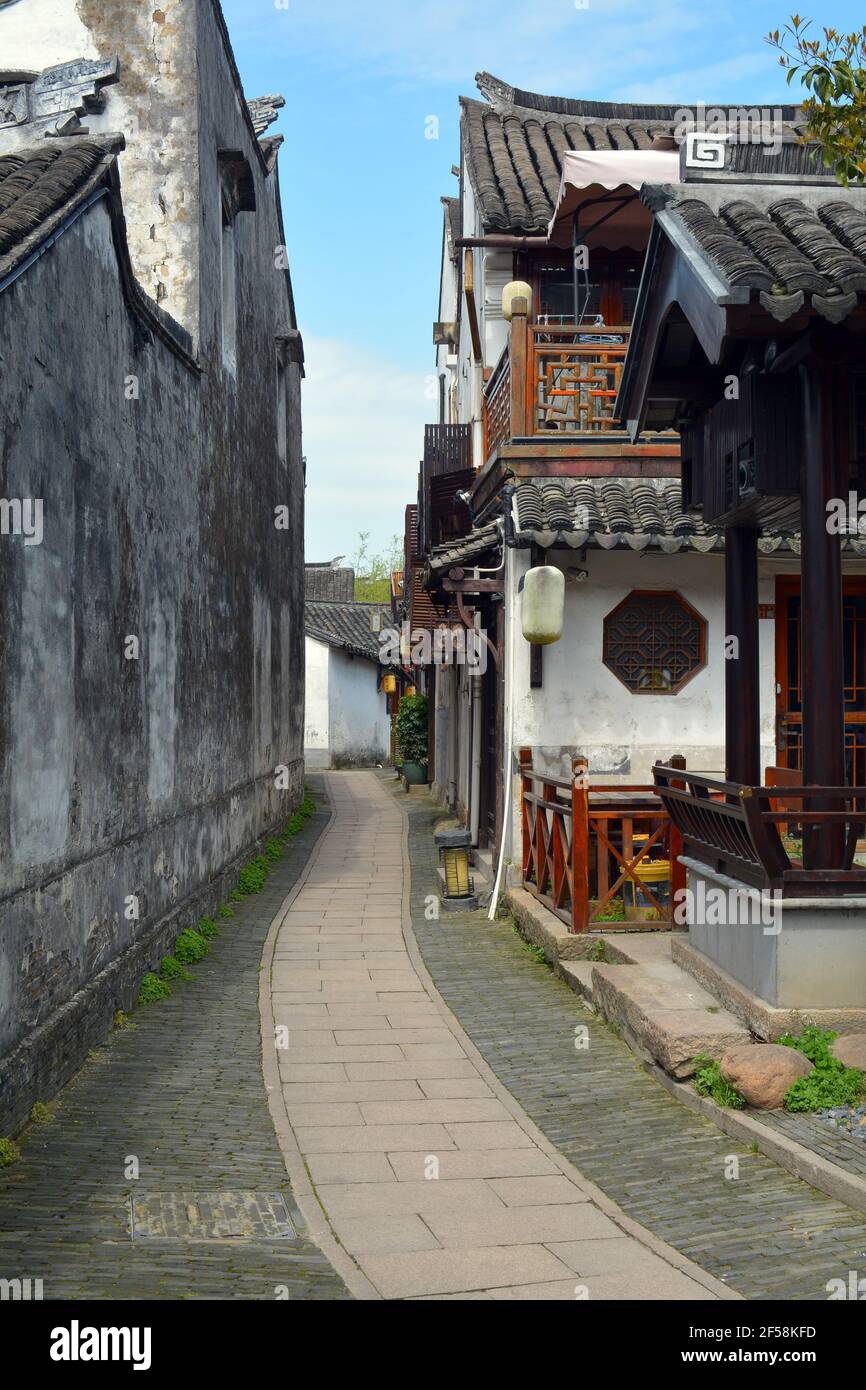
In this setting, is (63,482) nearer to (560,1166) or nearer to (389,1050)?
(389,1050)

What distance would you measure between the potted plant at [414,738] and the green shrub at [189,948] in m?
20.3

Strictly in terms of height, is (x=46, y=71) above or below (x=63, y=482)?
above

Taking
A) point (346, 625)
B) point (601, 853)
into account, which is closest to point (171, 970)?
point (601, 853)

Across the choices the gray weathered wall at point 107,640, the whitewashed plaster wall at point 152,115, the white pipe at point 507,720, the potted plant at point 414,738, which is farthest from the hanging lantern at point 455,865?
Result: the potted plant at point 414,738

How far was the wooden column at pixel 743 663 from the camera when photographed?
796 centimetres

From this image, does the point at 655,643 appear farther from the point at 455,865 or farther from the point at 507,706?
the point at 455,865

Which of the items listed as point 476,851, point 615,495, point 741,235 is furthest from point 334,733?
point 741,235

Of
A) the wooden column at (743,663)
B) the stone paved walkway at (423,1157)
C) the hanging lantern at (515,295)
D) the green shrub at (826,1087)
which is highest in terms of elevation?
the hanging lantern at (515,295)

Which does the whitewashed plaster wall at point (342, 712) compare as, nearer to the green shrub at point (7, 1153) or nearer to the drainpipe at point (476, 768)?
the drainpipe at point (476, 768)

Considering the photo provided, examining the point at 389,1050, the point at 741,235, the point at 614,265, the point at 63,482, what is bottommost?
the point at 389,1050

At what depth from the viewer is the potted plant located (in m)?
30.9

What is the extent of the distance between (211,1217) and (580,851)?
518 cm

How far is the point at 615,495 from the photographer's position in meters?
12.1
